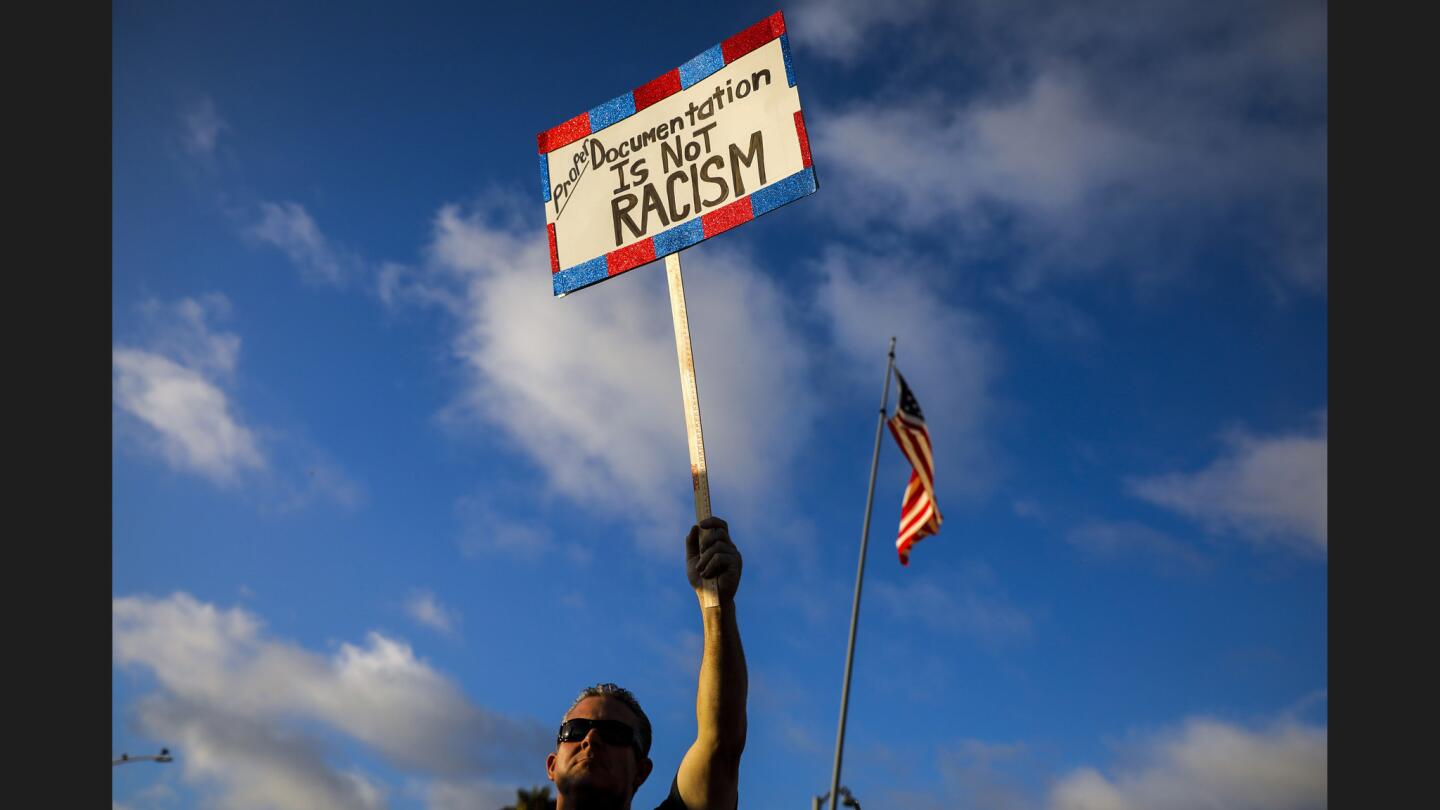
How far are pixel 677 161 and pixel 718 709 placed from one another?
256 cm

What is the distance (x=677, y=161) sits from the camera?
4.58 meters

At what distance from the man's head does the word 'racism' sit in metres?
2.09

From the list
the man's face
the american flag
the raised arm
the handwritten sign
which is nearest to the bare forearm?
the raised arm

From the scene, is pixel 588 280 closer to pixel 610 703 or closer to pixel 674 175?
pixel 674 175

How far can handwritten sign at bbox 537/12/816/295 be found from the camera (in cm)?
430

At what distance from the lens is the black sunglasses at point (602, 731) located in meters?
3.19

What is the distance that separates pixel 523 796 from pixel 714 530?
9919mm

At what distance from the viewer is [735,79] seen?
4.51 meters

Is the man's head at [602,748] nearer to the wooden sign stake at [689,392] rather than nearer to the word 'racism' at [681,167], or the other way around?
the wooden sign stake at [689,392]

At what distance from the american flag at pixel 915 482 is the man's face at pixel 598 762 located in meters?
11.7

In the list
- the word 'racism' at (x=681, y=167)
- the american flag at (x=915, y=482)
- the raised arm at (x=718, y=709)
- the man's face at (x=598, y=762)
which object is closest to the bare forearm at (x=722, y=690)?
the raised arm at (x=718, y=709)

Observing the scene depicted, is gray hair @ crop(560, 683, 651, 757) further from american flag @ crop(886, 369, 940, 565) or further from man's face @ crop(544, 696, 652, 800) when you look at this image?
american flag @ crop(886, 369, 940, 565)

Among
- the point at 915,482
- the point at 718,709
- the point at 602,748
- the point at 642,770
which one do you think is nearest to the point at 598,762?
the point at 602,748

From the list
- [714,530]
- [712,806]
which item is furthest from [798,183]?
[712,806]
